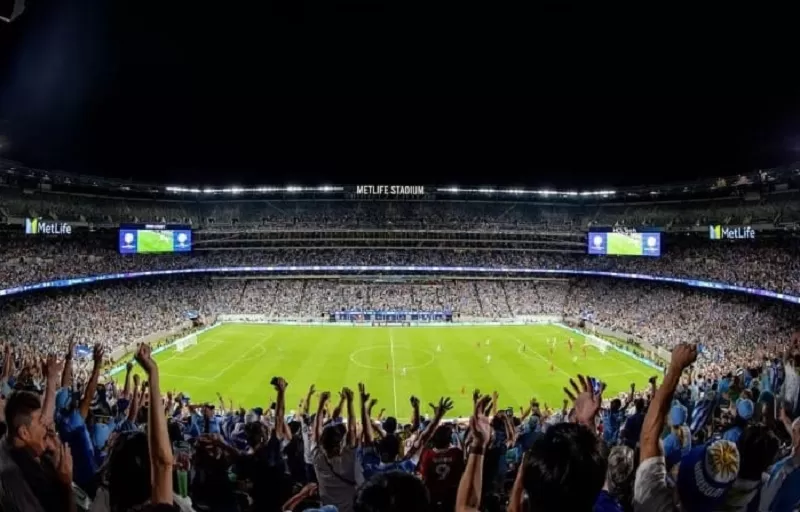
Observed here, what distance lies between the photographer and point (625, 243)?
197ft

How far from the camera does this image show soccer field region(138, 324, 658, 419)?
34438mm

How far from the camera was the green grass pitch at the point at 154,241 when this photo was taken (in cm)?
5938

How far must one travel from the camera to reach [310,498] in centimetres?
562

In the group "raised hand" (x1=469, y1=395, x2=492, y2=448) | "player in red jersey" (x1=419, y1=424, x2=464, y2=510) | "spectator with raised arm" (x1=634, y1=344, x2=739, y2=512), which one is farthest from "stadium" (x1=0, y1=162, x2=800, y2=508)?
"spectator with raised arm" (x1=634, y1=344, x2=739, y2=512)

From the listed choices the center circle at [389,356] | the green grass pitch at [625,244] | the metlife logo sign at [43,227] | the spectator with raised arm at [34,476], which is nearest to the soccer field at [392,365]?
the center circle at [389,356]


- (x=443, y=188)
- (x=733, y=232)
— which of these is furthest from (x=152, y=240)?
(x=733, y=232)

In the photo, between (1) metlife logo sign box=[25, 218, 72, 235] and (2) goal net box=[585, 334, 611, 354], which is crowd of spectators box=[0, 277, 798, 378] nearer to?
(2) goal net box=[585, 334, 611, 354]

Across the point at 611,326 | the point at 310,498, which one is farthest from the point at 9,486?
the point at 611,326

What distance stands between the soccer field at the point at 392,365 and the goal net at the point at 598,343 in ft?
1.66

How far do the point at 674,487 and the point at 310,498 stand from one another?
12.1 ft

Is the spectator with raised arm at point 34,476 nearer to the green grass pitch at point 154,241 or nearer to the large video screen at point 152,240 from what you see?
the large video screen at point 152,240

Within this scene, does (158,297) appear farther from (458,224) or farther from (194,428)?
(194,428)

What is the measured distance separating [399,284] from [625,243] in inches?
1133

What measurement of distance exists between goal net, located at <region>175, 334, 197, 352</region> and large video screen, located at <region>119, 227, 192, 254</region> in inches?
601
